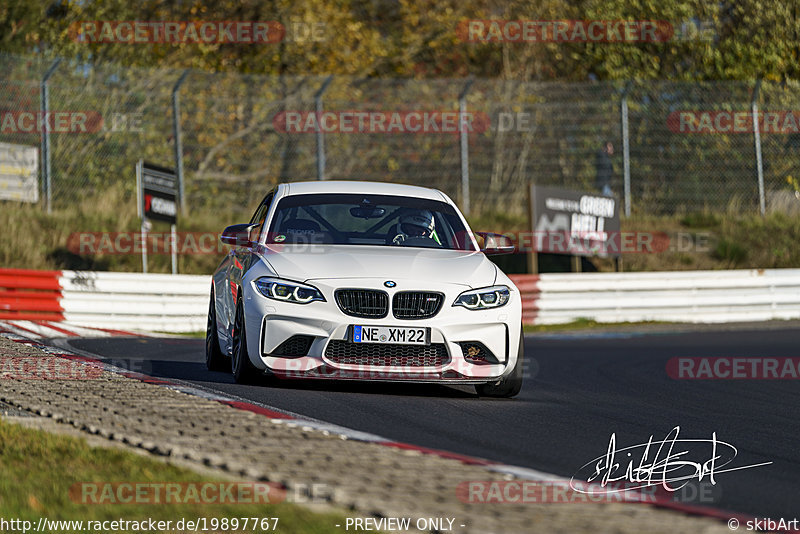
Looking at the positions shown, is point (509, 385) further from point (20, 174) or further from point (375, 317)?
point (20, 174)

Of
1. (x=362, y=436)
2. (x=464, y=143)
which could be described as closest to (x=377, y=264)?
(x=362, y=436)

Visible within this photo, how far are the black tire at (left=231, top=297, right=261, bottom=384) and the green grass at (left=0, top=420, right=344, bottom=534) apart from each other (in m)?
2.47

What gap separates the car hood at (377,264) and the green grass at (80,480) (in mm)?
2713

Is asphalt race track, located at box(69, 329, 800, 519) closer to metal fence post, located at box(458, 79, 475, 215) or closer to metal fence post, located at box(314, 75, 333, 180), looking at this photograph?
metal fence post, located at box(314, 75, 333, 180)

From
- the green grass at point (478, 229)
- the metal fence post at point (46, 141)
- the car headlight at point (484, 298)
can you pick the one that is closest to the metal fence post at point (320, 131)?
the green grass at point (478, 229)

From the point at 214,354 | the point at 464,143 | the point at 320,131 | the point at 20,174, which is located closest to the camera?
the point at 214,354

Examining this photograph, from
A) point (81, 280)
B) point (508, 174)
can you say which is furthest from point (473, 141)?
point (81, 280)

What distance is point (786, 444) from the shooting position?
7.46 meters

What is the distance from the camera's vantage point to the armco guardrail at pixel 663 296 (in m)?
20.7

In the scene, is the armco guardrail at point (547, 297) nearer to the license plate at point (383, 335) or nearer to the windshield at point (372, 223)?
the windshield at point (372, 223)

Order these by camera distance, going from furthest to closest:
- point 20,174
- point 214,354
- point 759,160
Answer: point 759,160 → point 20,174 → point 214,354

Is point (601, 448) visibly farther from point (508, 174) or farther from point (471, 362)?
point (508, 174)

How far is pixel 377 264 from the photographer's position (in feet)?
28.3

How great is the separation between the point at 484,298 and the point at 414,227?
1327 mm
